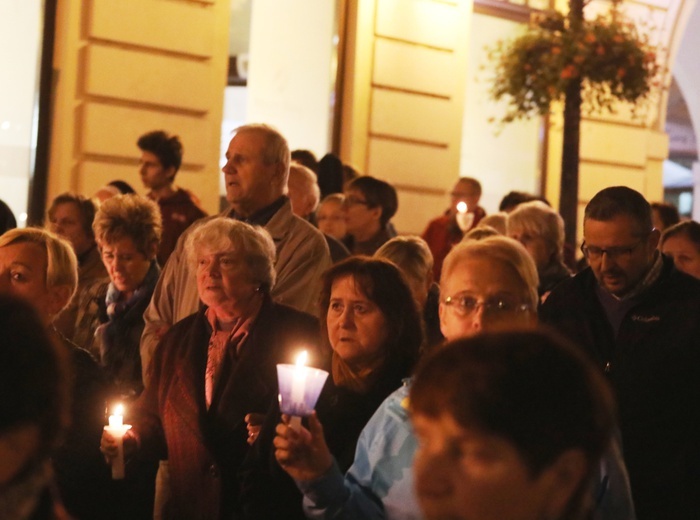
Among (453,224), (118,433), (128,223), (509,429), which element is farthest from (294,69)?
(509,429)

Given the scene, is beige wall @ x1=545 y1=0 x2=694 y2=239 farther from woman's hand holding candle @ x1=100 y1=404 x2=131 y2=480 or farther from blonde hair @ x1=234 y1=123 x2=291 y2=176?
woman's hand holding candle @ x1=100 y1=404 x2=131 y2=480

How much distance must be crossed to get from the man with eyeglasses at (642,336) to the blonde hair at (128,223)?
7.68 ft

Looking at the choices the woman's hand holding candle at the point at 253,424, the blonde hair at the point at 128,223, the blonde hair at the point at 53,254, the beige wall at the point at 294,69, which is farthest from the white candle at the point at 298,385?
the beige wall at the point at 294,69

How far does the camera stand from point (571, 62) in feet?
42.4

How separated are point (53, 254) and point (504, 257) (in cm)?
195

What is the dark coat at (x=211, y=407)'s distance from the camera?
5133 mm

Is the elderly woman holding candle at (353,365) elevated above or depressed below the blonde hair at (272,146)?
below

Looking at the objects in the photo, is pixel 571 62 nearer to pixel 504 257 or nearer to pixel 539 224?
pixel 539 224

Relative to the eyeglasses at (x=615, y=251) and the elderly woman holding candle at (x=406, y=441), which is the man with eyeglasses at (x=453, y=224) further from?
the elderly woman holding candle at (x=406, y=441)

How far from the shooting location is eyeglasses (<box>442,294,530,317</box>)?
401 centimetres

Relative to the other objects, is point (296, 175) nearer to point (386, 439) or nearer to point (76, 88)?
point (76, 88)

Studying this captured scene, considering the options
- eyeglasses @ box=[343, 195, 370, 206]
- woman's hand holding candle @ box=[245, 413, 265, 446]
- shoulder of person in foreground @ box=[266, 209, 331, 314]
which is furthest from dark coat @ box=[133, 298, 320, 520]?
eyeglasses @ box=[343, 195, 370, 206]

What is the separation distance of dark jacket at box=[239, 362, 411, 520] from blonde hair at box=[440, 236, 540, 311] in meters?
0.57

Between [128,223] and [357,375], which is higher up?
[128,223]
